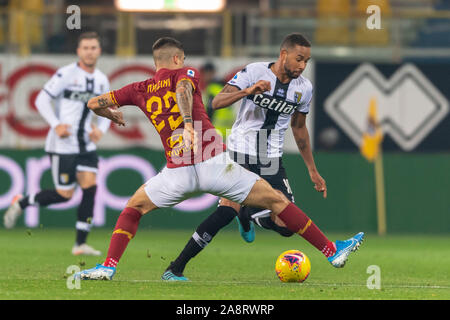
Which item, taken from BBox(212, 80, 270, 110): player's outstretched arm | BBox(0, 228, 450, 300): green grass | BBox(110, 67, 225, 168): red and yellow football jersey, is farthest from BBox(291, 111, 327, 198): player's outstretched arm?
BBox(110, 67, 225, 168): red and yellow football jersey

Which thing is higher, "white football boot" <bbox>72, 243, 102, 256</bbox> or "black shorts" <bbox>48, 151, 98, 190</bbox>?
"black shorts" <bbox>48, 151, 98, 190</bbox>

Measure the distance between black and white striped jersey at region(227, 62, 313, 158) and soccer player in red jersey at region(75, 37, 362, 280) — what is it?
97 centimetres

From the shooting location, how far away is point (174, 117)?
8.20m

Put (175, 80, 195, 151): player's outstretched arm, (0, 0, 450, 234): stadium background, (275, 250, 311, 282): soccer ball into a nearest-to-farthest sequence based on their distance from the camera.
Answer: (175, 80, 195, 151): player's outstretched arm
(275, 250, 311, 282): soccer ball
(0, 0, 450, 234): stadium background

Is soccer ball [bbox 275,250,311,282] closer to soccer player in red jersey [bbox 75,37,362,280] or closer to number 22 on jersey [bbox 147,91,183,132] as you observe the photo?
soccer player in red jersey [bbox 75,37,362,280]

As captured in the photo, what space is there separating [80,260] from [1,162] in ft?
18.3

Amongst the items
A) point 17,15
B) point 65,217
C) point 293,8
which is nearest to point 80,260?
point 65,217

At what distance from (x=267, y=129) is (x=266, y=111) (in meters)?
0.18

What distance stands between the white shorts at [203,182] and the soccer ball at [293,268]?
919mm

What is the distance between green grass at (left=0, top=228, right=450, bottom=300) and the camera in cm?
763

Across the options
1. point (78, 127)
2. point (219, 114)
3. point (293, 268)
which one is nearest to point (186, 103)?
point (293, 268)

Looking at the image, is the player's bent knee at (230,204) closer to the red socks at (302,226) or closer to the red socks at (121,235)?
the red socks at (302,226)

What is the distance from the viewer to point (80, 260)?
439 inches

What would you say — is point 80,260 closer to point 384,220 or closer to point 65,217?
point 65,217
